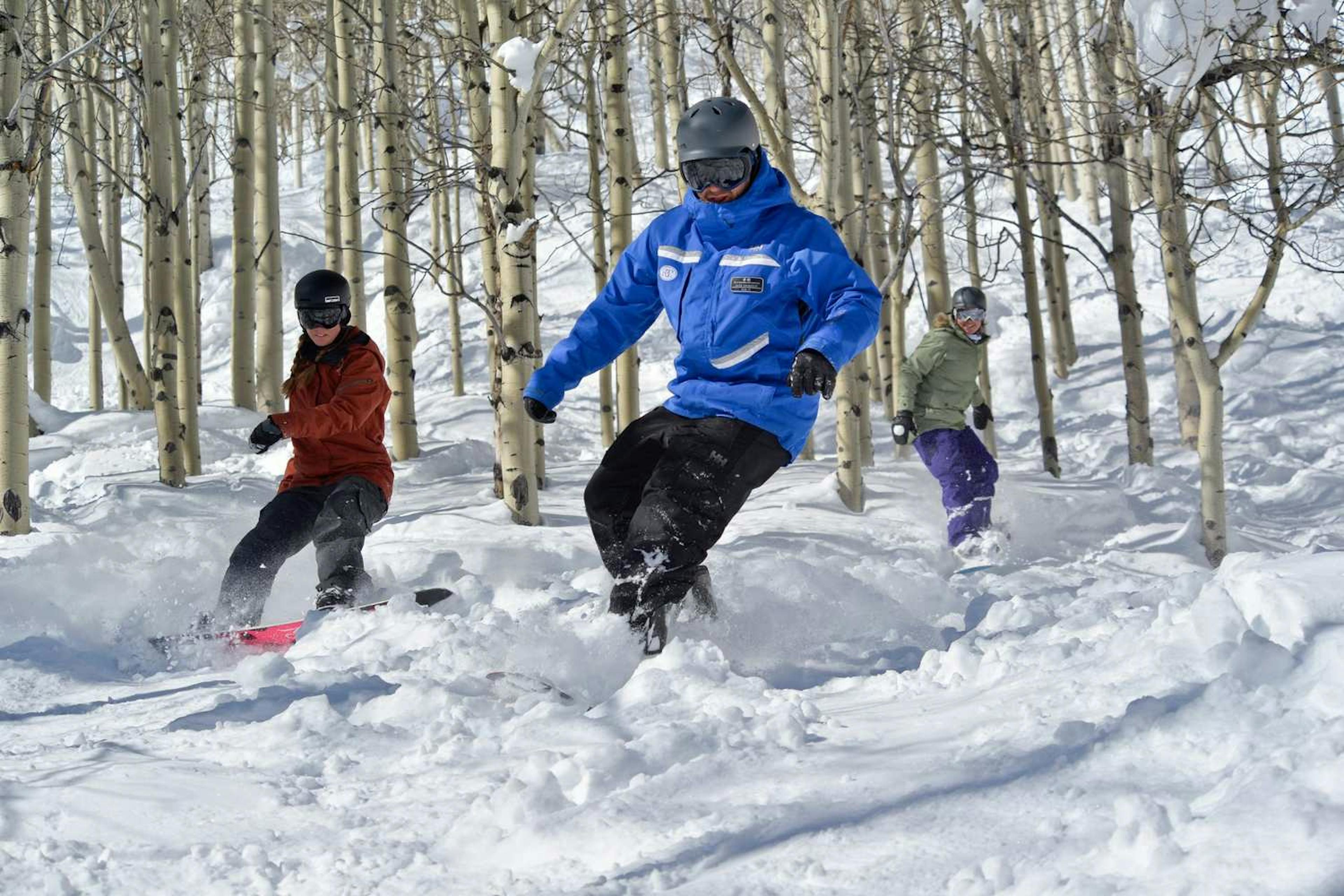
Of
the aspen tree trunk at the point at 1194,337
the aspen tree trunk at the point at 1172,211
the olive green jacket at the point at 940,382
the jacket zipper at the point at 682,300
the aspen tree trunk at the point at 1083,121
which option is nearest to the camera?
the jacket zipper at the point at 682,300

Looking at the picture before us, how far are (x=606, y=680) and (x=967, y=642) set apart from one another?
1015 millimetres

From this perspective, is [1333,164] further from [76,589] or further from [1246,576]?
[76,589]

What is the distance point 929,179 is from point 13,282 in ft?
18.6

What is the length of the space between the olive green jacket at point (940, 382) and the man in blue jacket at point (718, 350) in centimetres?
332

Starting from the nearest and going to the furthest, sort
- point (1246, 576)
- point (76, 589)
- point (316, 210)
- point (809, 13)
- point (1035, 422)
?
1. point (1246, 576)
2. point (76, 589)
3. point (809, 13)
4. point (1035, 422)
5. point (316, 210)

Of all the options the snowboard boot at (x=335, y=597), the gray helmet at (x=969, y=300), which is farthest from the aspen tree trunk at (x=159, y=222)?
Result: the gray helmet at (x=969, y=300)

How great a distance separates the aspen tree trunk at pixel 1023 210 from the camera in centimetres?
→ 855

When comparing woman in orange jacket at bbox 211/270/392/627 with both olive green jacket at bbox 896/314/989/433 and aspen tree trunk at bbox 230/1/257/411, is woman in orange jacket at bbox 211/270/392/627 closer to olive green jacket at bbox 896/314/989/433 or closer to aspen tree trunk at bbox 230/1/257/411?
olive green jacket at bbox 896/314/989/433

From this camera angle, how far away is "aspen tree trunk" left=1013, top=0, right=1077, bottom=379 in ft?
29.9

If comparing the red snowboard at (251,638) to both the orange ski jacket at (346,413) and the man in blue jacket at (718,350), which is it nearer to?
the orange ski jacket at (346,413)

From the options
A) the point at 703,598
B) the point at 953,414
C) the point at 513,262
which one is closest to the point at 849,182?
the point at 953,414

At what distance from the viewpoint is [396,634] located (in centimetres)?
359

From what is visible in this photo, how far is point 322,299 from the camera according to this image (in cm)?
459

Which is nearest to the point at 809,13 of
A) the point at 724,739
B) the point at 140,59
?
the point at 140,59
